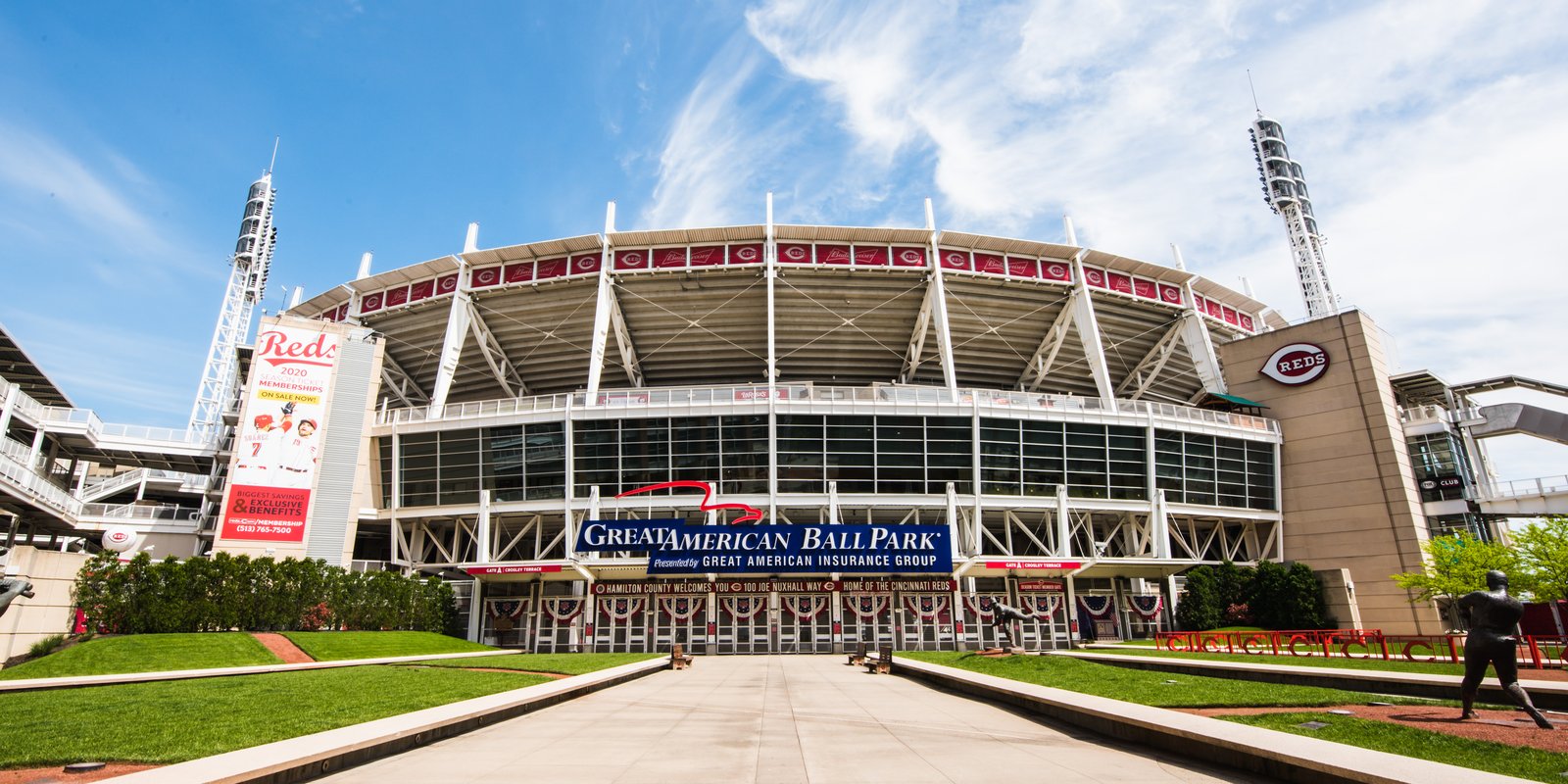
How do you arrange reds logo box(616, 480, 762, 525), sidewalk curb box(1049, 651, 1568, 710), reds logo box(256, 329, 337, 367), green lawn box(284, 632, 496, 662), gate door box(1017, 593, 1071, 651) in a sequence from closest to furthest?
sidewalk curb box(1049, 651, 1568, 710)
green lawn box(284, 632, 496, 662)
reds logo box(616, 480, 762, 525)
gate door box(1017, 593, 1071, 651)
reds logo box(256, 329, 337, 367)

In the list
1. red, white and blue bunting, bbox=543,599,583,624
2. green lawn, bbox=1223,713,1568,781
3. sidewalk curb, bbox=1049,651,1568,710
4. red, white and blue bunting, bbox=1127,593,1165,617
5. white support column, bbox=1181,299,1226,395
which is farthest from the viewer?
white support column, bbox=1181,299,1226,395

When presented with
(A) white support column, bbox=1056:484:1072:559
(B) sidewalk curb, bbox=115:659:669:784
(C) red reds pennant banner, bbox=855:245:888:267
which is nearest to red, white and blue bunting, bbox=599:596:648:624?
(A) white support column, bbox=1056:484:1072:559

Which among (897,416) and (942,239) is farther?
(942,239)

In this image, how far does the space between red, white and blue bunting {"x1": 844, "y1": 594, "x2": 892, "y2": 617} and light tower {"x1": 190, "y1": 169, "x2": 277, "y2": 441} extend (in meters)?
72.8

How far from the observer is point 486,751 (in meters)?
9.02

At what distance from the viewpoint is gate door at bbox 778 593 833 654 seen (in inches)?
1628

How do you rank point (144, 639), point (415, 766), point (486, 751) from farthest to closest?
point (144, 639), point (486, 751), point (415, 766)

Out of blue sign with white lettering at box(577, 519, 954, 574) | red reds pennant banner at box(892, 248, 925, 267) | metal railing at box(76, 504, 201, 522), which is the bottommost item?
blue sign with white lettering at box(577, 519, 954, 574)

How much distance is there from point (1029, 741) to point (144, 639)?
29.6 metres

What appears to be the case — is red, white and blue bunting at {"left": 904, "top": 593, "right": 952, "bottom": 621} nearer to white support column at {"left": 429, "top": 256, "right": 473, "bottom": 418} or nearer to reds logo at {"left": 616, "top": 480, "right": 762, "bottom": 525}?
reds logo at {"left": 616, "top": 480, "right": 762, "bottom": 525}

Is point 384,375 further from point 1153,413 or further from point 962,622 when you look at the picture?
point 1153,413

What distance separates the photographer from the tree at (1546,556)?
98.9 ft

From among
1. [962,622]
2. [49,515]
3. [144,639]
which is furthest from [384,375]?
[962,622]

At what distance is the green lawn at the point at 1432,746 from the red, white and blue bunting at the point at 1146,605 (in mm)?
37394
